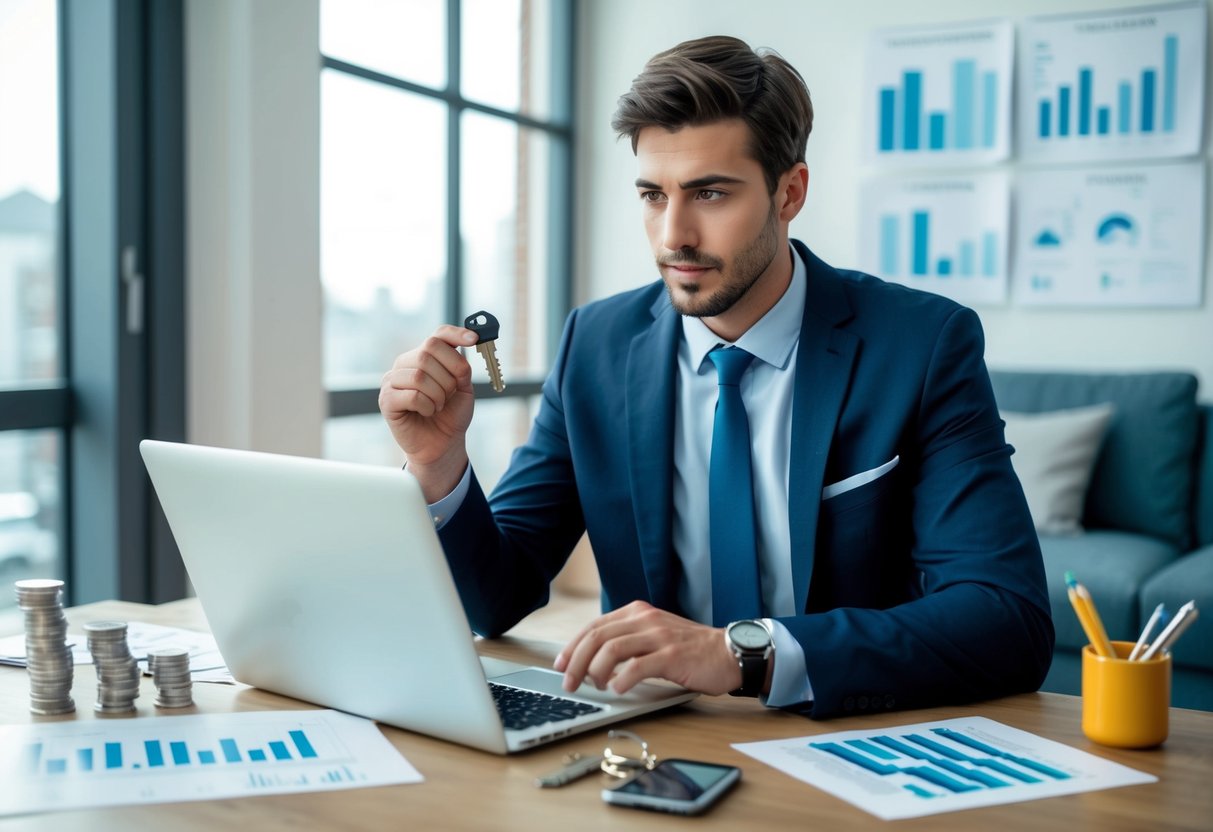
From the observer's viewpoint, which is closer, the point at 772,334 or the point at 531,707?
the point at 531,707

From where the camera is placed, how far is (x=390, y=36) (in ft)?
12.1

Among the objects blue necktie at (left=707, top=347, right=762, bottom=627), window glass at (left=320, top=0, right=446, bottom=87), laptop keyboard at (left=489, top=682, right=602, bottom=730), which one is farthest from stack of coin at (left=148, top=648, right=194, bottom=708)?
window glass at (left=320, top=0, right=446, bottom=87)

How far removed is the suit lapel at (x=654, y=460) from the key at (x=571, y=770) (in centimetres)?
59

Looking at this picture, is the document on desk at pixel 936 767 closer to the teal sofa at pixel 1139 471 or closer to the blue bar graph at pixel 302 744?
the blue bar graph at pixel 302 744

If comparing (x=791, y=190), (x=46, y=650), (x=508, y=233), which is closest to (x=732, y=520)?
(x=791, y=190)

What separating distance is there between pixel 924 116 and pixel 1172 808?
3.50 metres

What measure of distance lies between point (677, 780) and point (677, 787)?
0.05 ft

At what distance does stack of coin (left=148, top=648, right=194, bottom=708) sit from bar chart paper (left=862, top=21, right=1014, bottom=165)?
3446 millimetres

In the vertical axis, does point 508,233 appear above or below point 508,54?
below

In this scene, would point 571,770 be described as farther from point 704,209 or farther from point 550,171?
point 550,171

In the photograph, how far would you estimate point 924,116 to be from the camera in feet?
13.4

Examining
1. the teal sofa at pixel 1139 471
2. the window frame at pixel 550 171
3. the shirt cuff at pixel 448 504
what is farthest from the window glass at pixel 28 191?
the teal sofa at pixel 1139 471

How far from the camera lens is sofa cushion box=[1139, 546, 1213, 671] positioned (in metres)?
2.73

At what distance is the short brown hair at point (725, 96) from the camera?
153 cm
